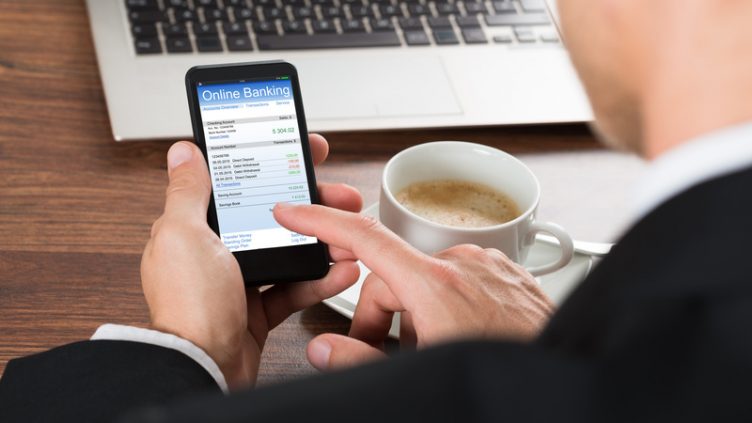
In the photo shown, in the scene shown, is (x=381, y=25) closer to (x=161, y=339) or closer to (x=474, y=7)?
(x=474, y=7)

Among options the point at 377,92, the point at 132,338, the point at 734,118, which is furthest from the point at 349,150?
the point at 734,118

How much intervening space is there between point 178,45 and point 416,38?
10.6 inches

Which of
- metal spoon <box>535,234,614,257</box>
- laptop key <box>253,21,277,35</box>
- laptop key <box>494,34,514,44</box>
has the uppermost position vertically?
laptop key <box>253,21,277,35</box>

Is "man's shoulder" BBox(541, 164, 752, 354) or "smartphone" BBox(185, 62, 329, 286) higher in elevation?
"man's shoulder" BBox(541, 164, 752, 354)

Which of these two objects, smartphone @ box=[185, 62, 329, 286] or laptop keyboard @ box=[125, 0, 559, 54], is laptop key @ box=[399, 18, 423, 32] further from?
smartphone @ box=[185, 62, 329, 286]

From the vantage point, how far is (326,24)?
3.49ft

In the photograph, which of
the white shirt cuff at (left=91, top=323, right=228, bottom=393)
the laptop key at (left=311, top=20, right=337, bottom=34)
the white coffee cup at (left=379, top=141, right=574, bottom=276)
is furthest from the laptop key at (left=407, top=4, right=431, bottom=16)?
the white shirt cuff at (left=91, top=323, right=228, bottom=393)

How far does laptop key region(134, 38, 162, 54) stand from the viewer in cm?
100

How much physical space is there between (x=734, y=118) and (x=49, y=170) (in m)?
0.71

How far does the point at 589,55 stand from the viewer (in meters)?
0.46

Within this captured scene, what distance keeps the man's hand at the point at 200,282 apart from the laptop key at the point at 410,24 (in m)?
0.41

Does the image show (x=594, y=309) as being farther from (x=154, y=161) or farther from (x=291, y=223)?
(x=154, y=161)

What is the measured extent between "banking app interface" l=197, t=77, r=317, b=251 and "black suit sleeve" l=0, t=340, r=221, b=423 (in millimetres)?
156

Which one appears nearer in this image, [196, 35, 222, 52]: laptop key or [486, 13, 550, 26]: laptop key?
[196, 35, 222, 52]: laptop key
